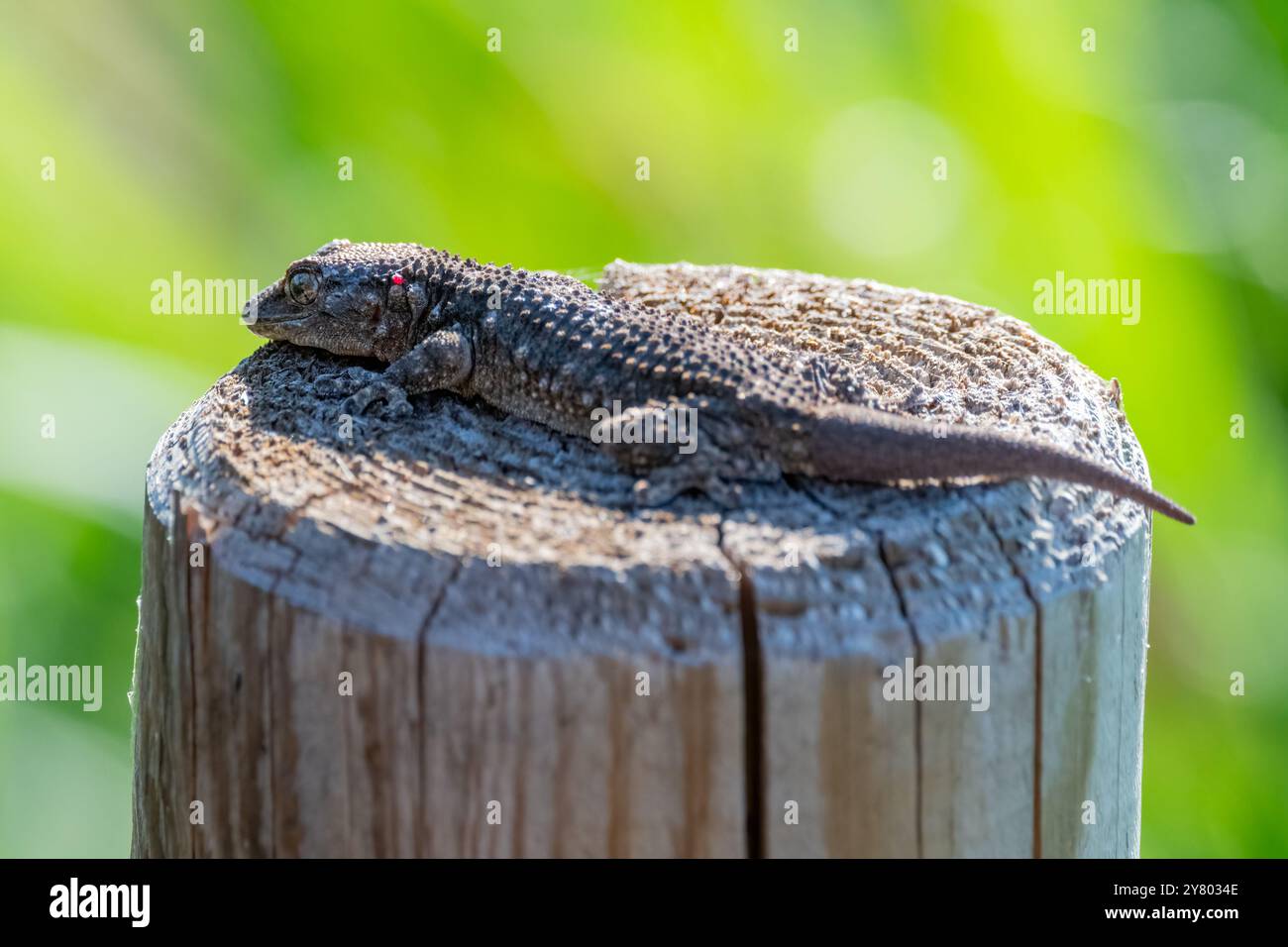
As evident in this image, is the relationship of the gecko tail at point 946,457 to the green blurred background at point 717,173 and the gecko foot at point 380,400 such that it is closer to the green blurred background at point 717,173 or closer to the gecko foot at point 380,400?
the gecko foot at point 380,400

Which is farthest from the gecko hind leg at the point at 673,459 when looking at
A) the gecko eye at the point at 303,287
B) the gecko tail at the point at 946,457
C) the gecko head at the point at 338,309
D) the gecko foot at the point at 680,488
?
the gecko eye at the point at 303,287

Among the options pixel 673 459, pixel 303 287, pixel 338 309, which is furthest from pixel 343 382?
pixel 673 459

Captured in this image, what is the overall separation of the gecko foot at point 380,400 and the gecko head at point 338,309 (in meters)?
0.66

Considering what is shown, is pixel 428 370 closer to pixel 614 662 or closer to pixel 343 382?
pixel 343 382

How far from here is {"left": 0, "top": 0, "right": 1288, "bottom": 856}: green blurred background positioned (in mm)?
6480

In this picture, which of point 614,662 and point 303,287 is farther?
point 303,287

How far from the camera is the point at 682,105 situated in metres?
7.56

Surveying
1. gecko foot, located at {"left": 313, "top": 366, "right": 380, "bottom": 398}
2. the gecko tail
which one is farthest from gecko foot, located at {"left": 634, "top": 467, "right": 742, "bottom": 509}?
gecko foot, located at {"left": 313, "top": 366, "right": 380, "bottom": 398}

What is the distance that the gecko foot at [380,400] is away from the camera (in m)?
3.57

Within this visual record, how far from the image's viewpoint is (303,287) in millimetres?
4410

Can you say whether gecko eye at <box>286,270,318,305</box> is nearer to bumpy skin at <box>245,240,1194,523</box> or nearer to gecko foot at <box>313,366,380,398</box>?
bumpy skin at <box>245,240,1194,523</box>

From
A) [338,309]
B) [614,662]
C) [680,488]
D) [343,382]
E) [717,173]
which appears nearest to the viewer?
[614,662]

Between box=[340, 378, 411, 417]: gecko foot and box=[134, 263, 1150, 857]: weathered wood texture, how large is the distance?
0.39 metres

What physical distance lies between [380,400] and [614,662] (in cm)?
151
